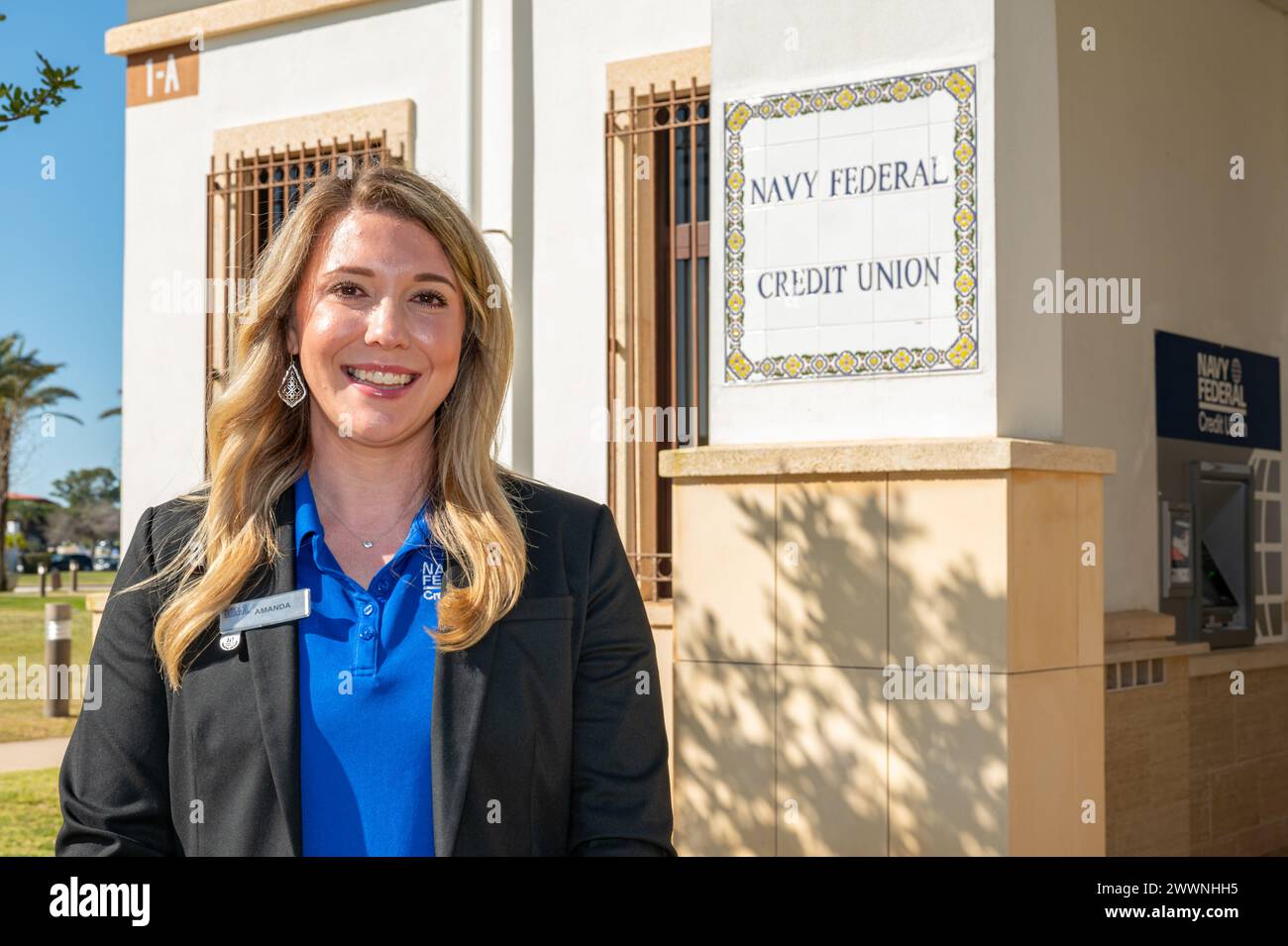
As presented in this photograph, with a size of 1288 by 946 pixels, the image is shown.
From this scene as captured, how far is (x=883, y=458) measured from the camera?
5270 mm

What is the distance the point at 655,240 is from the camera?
7.57 metres

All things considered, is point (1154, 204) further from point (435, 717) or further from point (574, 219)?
point (435, 717)

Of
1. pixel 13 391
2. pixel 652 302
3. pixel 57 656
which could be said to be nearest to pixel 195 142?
pixel 652 302

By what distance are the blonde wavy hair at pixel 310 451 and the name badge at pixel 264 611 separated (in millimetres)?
22

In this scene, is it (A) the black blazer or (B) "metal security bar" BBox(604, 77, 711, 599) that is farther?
(B) "metal security bar" BBox(604, 77, 711, 599)

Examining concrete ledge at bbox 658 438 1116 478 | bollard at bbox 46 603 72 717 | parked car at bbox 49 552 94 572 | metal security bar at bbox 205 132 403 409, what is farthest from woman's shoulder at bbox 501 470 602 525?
parked car at bbox 49 552 94 572

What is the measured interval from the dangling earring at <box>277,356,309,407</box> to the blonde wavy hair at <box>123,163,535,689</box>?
0.04 feet

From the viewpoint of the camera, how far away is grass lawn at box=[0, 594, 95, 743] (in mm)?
13781

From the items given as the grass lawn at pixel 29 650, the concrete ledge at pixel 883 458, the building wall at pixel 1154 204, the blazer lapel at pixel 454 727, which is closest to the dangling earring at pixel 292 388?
the blazer lapel at pixel 454 727

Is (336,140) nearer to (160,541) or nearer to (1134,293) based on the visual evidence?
(1134,293)

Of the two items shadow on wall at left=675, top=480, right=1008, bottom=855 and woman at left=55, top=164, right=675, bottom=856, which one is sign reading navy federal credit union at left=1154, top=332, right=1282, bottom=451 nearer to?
shadow on wall at left=675, top=480, right=1008, bottom=855

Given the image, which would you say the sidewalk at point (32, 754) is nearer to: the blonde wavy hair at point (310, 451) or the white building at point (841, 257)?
the white building at point (841, 257)

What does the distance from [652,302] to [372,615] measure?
5.37 meters
